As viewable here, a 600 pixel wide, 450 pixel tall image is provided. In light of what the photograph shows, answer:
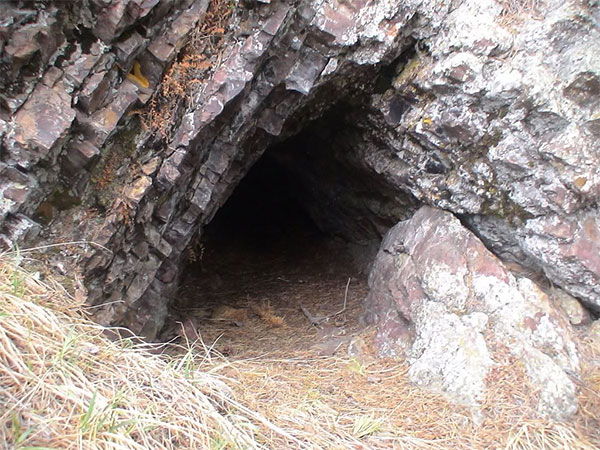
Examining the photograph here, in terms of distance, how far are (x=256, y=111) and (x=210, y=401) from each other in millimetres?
1914

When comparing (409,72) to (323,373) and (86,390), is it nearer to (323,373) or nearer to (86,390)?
(323,373)

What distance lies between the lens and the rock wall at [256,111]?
7.91 feet

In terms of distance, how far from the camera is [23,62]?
7.48 feet

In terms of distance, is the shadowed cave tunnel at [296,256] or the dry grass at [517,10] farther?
the shadowed cave tunnel at [296,256]

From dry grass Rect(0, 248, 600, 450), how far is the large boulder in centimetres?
9

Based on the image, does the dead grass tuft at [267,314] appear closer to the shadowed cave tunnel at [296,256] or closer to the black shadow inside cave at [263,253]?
the shadowed cave tunnel at [296,256]

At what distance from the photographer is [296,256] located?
18.8 ft

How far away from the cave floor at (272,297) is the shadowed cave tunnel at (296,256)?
0.01 meters

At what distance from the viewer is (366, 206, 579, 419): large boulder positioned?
2.53m

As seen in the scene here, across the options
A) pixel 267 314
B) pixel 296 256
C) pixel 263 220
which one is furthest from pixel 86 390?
pixel 263 220

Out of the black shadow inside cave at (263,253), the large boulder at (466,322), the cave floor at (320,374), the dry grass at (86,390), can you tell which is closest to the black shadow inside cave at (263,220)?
the black shadow inside cave at (263,253)

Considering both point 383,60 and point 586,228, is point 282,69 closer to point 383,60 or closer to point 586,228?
point 383,60

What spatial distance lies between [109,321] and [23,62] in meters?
1.58

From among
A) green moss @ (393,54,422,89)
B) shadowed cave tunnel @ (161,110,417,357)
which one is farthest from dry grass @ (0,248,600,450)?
A: green moss @ (393,54,422,89)
